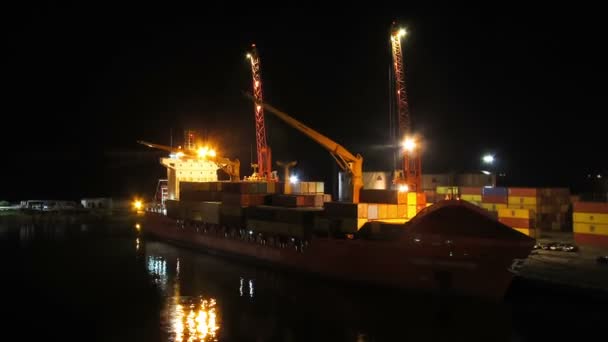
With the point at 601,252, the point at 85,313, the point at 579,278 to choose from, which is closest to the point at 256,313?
the point at 85,313

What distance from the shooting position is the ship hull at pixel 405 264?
2127 cm

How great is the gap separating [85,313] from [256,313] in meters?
8.20

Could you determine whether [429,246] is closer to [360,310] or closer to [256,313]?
[360,310]

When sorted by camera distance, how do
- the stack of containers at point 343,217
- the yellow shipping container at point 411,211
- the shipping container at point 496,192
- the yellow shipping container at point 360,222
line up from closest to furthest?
the yellow shipping container at point 360,222 < the stack of containers at point 343,217 < the yellow shipping container at point 411,211 < the shipping container at point 496,192

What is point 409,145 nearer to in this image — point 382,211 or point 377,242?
point 382,211

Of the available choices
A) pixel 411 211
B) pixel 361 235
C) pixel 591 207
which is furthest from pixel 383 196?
pixel 591 207

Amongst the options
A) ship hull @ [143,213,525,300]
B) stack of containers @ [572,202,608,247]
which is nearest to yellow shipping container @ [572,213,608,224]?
stack of containers @ [572,202,608,247]

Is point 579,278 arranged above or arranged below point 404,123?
below

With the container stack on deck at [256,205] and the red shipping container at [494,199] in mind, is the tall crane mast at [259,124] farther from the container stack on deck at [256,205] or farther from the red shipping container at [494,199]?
the red shipping container at [494,199]

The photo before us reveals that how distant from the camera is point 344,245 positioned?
24969 mm

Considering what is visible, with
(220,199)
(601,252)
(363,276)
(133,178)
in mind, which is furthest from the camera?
(133,178)

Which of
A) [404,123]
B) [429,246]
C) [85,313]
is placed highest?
[404,123]

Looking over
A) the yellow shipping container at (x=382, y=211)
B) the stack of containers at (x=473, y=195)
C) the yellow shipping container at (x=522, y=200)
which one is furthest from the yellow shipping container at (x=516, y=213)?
the yellow shipping container at (x=382, y=211)

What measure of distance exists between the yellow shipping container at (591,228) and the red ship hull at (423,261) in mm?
18135
